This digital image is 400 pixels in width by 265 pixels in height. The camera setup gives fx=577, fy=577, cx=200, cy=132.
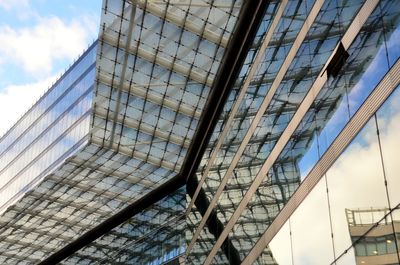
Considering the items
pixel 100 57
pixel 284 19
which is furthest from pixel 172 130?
pixel 284 19

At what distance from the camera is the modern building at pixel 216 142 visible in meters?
13.3

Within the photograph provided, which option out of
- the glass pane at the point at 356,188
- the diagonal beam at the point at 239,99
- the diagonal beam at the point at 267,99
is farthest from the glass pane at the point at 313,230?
the diagonal beam at the point at 239,99

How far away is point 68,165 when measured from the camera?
129 ft

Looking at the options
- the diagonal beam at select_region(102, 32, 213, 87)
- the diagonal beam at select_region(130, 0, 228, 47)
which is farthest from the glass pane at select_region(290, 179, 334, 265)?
the diagonal beam at select_region(102, 32, 213, 87)

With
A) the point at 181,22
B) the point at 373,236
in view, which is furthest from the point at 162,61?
the point at 373,236

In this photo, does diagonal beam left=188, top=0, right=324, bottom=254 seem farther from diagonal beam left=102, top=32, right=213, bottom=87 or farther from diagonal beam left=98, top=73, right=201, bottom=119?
diagonal beam left=98, top=73, right=201, bottom=119

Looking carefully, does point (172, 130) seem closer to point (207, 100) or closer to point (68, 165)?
point (207, 100)

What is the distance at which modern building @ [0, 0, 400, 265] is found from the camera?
13.3m

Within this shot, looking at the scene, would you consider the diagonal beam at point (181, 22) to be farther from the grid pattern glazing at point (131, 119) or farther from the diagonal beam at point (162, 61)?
the diagonal beam at point (162, 61)

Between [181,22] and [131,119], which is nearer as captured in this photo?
[181,22]

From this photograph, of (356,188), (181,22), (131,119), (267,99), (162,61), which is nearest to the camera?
(356,188)

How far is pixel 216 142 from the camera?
96.6 ft

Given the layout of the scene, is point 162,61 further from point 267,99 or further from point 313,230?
point 313,230

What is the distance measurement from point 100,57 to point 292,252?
16036 millimetres
